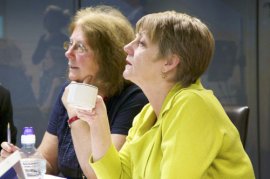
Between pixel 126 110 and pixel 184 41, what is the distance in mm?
591

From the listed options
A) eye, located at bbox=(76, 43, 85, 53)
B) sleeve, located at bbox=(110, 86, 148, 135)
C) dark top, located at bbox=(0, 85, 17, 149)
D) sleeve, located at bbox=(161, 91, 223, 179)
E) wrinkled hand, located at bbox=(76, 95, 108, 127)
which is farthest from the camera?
dark top, located at bbox=(0, 85, 17, 149)

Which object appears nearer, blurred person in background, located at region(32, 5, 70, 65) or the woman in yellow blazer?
the woman in yellow blazer

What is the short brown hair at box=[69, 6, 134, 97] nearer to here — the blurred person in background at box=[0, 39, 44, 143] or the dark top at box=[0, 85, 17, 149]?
the dark top at box=[0, 85, 17, 149]

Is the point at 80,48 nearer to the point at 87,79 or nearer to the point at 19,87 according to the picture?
the point at 87,79

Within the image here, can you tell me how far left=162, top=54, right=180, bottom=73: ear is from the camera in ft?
4.57

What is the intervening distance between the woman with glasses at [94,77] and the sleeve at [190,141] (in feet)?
1.99

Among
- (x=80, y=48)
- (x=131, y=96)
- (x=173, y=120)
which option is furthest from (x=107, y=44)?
(x=173, y=120)

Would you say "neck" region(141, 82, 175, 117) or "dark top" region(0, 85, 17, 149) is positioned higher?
"neck" region(141, 82, 175, 117)

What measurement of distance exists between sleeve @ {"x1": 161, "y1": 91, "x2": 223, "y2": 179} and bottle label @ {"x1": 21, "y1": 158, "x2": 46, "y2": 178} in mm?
630

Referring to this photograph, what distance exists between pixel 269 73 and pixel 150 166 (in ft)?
8.11

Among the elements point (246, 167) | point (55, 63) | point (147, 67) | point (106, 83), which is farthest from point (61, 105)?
point (55, 63)

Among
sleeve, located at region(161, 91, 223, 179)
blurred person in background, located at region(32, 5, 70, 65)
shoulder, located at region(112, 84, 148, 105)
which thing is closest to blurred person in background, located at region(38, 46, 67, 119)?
blurred person in background, located at region(32, 5, 70, 65)

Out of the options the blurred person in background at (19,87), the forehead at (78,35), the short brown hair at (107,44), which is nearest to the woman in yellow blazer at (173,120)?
the short brown hair at (107,44)

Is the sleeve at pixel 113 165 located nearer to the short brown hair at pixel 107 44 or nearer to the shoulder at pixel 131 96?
the shoulder at pixel 131 96
